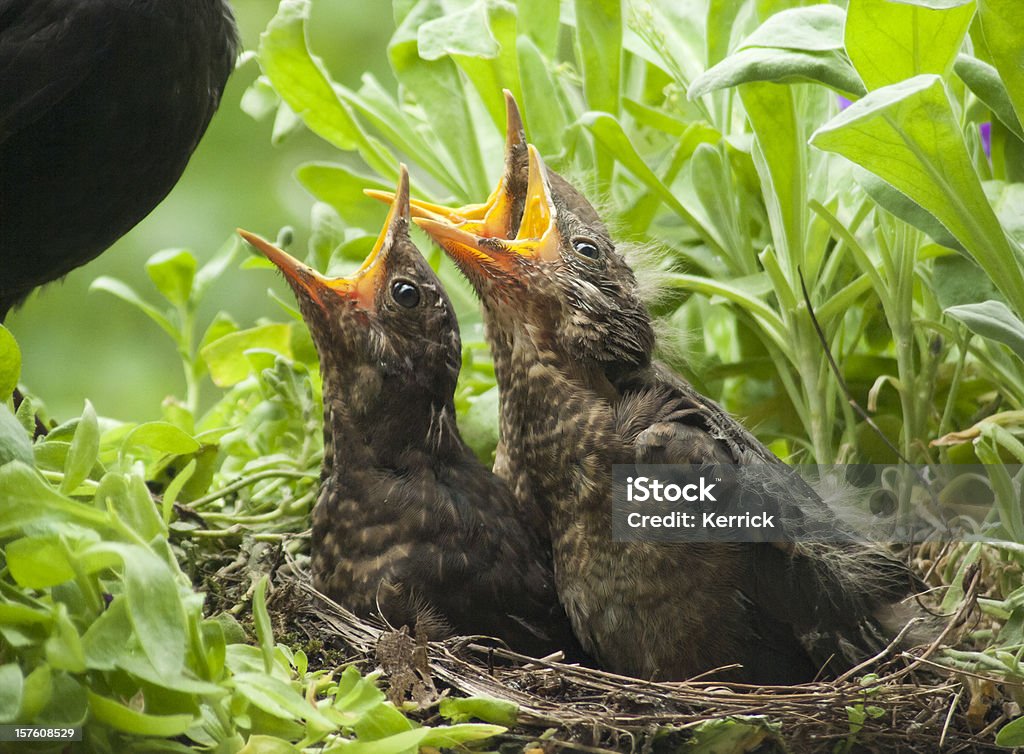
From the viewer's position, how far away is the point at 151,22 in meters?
1.26

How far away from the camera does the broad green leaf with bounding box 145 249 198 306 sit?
1.54 metres

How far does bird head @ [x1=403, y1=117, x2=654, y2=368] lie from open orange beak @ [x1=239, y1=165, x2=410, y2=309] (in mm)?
28

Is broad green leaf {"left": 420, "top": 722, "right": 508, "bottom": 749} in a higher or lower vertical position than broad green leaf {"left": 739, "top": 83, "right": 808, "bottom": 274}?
lower

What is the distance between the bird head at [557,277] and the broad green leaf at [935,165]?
1.07 ft

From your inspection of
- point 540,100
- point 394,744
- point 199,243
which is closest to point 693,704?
point 394,744

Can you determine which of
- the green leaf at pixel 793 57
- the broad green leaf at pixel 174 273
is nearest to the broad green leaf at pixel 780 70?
the green leaf at pixel 793 57

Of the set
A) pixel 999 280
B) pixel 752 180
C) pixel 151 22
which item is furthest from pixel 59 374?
pixel 999 280

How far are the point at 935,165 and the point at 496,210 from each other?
0.53 metres

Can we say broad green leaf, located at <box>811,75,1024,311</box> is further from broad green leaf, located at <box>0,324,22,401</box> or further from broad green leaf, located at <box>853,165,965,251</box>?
broad green leaf, located at <box>0,324,22,401</box>

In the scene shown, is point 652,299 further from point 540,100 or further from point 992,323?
point 992,323

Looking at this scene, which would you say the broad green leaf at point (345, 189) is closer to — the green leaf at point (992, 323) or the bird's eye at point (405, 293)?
the bird's eye at point (405, 293)

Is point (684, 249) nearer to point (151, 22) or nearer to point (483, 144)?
point (483, 144)

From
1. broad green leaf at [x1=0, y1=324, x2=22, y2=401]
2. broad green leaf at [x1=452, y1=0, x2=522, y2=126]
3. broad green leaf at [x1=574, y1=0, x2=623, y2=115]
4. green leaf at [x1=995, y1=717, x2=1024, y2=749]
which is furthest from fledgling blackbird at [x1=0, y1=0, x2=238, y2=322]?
green leaf at [x1=995, y1=717, x2=1024, y2=749]

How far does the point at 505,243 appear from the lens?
1.23m
